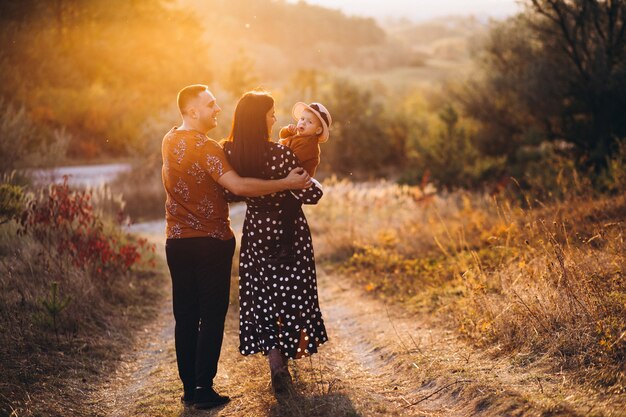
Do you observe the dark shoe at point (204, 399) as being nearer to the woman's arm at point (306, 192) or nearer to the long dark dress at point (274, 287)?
the long dark dress at point (274, 287)

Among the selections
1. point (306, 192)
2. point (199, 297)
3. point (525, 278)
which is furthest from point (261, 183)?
point (525, 278)

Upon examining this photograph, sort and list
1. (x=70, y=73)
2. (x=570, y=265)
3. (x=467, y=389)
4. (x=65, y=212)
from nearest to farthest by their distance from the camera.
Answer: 1. (x=467, y=389)
2. (x=570, y=265)
3. (x=65, y=212)
4. (x=70, y=73)

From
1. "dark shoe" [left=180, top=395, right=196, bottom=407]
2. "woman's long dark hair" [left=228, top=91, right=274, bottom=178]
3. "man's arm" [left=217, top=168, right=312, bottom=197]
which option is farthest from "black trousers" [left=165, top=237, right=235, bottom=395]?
"woman's long dark hair" [left=228, top=91, right=274, bottom=178]

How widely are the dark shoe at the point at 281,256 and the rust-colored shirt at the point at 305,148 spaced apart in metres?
0.59

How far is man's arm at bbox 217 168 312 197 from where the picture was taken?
13.3ft

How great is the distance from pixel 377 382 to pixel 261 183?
1.95 metres

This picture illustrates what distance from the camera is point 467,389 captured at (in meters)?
4.11

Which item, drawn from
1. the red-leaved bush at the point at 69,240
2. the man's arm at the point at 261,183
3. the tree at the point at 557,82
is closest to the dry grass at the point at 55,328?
the red-leaved bush at the point at 69,240

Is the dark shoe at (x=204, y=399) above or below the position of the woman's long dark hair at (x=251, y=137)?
below

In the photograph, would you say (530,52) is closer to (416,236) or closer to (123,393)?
(416,236)

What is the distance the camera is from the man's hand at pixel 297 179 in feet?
13.7

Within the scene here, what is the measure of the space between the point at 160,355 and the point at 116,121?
20953 mm

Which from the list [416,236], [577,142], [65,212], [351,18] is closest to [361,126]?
[577,142]

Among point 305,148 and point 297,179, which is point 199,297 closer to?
point 297,179
